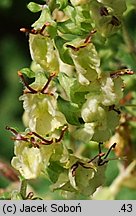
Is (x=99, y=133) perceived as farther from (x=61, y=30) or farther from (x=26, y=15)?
(x=26, y=15)

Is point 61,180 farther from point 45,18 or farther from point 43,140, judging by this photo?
point 45,18

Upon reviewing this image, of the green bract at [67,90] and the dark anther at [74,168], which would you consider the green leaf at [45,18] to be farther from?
the dark anther at [74,168]

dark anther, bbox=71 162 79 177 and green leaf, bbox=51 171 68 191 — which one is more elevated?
dark anther, bbox=71 162 79 177

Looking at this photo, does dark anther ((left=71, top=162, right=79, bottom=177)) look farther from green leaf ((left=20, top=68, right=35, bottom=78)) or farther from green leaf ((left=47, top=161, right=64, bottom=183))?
green leaf ((left=20, top=68, right=35, bottom=78))

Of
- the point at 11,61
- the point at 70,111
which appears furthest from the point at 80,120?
the point at 11,61

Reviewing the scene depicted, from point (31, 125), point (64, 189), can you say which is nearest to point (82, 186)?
point (64, 189)

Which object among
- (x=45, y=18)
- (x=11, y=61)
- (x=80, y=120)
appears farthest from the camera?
(x=11, y=61)

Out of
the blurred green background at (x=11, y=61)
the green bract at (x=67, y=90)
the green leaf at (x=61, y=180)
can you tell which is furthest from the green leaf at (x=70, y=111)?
the blurred green background at (x=11, y=61)

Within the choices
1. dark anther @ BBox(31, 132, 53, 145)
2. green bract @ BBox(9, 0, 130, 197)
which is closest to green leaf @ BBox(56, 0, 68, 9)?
green bract @ BBox(9, 0, 130, 197)
